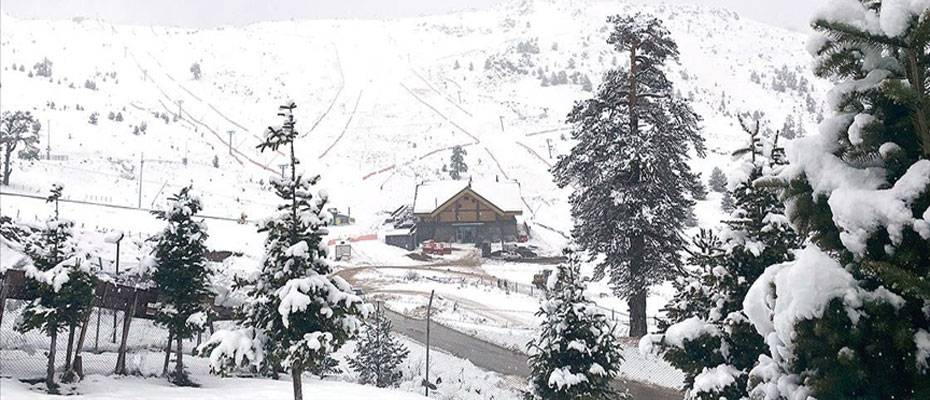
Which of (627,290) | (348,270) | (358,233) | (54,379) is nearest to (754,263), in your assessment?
(627,290)

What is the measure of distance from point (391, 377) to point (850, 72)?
2132cm

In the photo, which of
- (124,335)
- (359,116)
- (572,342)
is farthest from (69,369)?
(359,116)

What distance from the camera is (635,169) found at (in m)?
25.5

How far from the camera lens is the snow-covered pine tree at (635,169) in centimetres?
2495

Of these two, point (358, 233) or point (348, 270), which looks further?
point (358, 233)

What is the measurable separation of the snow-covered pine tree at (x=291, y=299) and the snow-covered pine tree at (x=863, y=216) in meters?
10.3

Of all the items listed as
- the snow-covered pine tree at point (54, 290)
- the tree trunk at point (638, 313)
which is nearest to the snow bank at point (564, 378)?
the tree trunk at point (638, 313)

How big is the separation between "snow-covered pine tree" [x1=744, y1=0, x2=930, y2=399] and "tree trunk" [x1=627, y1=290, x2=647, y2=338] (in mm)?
20121

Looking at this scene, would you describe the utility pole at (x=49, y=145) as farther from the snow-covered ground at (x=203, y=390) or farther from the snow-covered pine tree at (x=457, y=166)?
the snow-covered ground at (x=203, y=390)

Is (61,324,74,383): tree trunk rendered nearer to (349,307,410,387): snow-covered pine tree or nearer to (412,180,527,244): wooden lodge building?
(349,307,410,387): snow-covered pine tree

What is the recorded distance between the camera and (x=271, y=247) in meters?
14.7

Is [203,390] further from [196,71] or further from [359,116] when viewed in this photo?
[196,71]

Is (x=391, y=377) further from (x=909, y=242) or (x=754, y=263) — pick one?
(x=909, y=242)

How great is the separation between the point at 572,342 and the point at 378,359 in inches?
431
